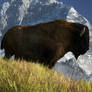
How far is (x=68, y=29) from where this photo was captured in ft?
30.9

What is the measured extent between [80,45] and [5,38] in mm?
3162

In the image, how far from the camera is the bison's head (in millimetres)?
9570

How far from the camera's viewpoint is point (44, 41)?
29.1 feet

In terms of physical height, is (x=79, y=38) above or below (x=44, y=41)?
below

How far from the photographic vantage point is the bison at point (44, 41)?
8734 mm

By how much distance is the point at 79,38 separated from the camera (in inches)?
381

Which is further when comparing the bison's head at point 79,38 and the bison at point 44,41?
the bison's head at point 79,38

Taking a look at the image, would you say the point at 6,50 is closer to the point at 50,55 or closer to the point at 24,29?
the point at 24,29

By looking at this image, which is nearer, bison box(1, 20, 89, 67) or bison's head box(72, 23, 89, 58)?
bison box(1, 20, 89, 67)

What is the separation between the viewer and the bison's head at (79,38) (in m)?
9.57

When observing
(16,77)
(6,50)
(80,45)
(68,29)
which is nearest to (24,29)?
(6,50)

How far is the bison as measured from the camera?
8734 millimetres

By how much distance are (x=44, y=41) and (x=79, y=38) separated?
1674 millimetres

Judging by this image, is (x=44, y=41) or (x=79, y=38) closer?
(x=44, y=41)
